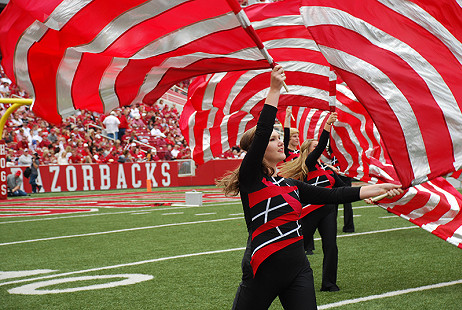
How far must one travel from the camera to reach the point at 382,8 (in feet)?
15.8

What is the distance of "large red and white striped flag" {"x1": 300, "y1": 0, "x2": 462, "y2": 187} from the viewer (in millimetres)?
4625

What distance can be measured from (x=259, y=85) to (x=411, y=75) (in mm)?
4326

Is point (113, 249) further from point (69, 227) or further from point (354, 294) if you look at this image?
point (354, 294)

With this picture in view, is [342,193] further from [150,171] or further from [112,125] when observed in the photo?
[112,125]

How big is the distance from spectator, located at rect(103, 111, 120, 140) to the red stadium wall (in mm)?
3839

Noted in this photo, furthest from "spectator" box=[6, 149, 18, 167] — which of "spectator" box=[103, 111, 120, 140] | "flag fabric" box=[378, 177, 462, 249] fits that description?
"flag fabric" box=[378, 177, 462, 249]

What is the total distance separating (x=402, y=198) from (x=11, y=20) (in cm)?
465

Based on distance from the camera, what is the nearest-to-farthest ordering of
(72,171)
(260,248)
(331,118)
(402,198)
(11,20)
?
(260,248) < (11,20) < (331,118) < (402,198) < (72,171)

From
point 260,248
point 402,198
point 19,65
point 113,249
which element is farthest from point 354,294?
point 113,249

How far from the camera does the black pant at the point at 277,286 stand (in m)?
3.85

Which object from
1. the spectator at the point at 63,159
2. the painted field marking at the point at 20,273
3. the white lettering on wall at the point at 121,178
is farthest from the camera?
the white lettering on wall at the point at 121,178

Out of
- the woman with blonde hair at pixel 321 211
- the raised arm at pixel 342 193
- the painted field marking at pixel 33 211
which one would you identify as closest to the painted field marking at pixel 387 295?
the woman with blonde hair at pixel 321 211

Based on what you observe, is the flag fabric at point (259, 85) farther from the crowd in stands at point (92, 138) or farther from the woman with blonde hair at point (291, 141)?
the crowd in stands at point (92, 138)

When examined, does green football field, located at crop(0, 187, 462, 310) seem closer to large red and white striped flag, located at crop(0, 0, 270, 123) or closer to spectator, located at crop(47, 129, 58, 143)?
large red and white striped flag, located at crop(0, 0, 270, 123)
